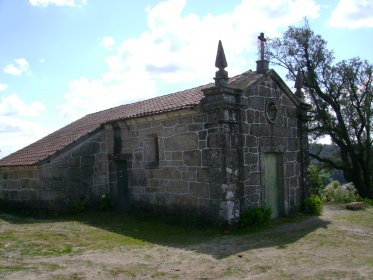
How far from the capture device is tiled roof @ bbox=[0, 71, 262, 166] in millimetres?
11242

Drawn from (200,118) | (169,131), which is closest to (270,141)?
(200,118)

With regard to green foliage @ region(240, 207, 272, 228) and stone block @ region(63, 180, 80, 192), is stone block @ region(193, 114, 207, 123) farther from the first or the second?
stone block @ region(63, 180, 80, 192)

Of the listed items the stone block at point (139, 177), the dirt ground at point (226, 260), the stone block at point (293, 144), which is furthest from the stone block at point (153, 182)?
the stone block at point (293, 144)

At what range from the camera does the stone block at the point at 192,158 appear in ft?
34.6

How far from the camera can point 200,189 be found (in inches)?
412

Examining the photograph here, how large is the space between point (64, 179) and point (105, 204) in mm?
1648

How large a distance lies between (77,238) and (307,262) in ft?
17.4

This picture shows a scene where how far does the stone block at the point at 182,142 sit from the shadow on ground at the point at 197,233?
2.19 metres

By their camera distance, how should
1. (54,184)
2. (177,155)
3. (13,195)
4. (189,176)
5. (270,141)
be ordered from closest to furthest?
1. (189,176)
2. (177,155)
3. (270,141)
4. (54,184)
5. (13,195)

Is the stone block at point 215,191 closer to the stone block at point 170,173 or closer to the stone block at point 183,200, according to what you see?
the stone block at point 183,200

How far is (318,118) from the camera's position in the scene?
20.4 metres

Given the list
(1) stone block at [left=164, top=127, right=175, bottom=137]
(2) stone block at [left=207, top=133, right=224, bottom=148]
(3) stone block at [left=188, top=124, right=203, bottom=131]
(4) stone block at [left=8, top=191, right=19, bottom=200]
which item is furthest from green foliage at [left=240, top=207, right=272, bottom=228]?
(4) stone block at [left=8, top=191, right=19, bottom=200]

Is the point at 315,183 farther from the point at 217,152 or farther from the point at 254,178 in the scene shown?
the point at 217,152

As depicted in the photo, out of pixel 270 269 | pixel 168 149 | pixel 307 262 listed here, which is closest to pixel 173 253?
pixel 270 269
